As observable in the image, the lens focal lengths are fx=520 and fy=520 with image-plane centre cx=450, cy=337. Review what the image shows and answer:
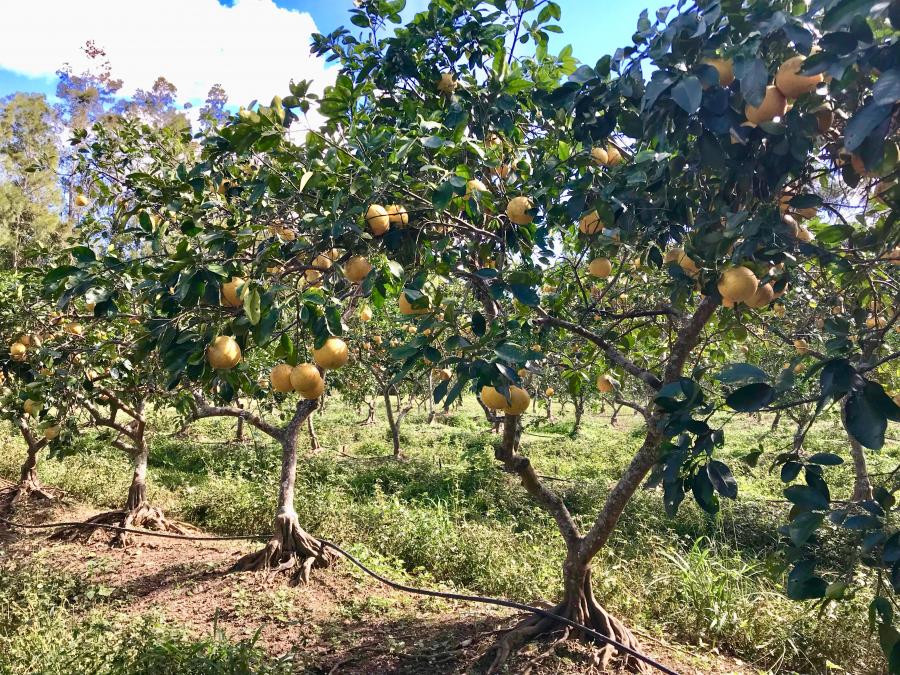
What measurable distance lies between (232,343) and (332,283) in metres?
0.32

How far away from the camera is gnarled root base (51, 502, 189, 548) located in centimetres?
502

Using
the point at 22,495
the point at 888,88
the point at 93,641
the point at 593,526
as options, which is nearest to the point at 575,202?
the point at 888,88

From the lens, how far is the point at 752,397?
127cm

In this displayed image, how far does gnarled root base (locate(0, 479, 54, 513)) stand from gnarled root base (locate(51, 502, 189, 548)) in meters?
1.22

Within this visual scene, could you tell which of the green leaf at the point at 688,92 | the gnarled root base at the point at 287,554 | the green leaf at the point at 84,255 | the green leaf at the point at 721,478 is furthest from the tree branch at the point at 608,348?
the gnarled root base at the point at 287,554

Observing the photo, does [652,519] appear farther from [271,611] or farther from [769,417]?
[769,417]

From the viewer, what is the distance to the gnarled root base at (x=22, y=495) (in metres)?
5.90

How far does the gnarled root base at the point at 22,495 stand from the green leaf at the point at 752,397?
737cm

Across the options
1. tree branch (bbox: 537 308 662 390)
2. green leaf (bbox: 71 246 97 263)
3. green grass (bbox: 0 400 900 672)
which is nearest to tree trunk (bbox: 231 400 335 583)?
green grass (bbox: 0 400 900 672)

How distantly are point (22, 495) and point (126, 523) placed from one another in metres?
1.99

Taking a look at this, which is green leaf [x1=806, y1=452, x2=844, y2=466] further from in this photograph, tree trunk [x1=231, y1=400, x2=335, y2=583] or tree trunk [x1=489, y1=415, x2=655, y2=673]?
tree trunk [x1=231, y1=400, x2=335, y2=583]

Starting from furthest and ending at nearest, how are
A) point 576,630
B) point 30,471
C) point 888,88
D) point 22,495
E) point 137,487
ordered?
point 30,471, point 22,495, point 137,487, point 576,630, point 888,88

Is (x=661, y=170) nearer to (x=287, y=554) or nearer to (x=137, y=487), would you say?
(x=287, y=554)

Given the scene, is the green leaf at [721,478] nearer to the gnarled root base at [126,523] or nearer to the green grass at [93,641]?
the green grass at [93,641]
